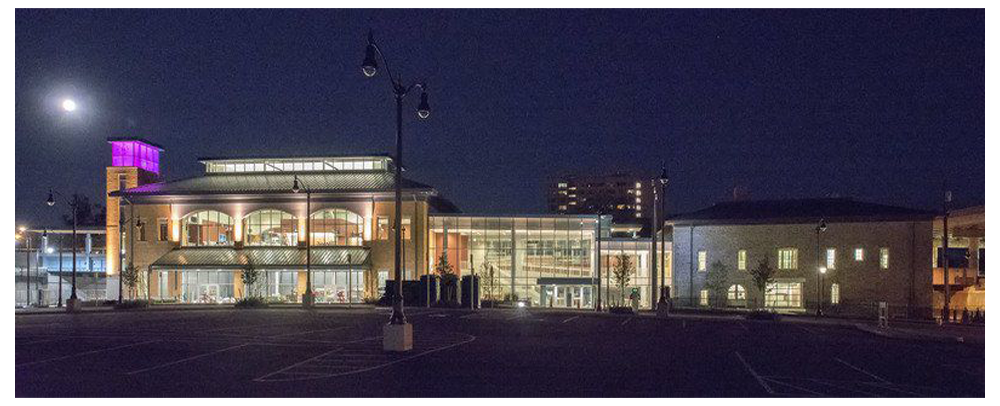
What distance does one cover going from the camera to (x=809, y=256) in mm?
53469

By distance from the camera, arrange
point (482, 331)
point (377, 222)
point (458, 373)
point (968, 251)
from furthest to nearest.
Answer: point (968, 251) → point (377, 222) → point (482, 331) → point (458, 373)

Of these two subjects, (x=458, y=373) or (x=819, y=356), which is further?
(x=819, y=356)

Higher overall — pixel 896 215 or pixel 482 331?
pixel 896 215

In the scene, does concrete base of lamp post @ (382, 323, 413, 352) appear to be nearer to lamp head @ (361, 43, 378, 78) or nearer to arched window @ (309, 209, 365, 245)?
lamp head @ (361, 43, 378, 78)

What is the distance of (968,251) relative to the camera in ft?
202

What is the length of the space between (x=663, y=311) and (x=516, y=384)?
27034 millimetres

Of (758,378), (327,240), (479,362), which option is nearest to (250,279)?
(327,240)

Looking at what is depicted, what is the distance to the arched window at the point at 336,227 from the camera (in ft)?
189

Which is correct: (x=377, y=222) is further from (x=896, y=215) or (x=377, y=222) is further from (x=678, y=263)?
(x=896, y=215)

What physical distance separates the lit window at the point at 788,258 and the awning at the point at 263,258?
29898 mm

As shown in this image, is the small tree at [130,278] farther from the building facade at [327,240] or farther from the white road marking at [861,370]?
the white road marking at [861,370]

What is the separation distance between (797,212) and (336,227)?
34.1 m

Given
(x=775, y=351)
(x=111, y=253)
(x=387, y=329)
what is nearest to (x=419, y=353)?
(x=387, y=329)

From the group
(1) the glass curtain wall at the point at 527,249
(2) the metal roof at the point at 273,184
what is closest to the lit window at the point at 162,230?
(2) the metal roof at the point at 273,184
